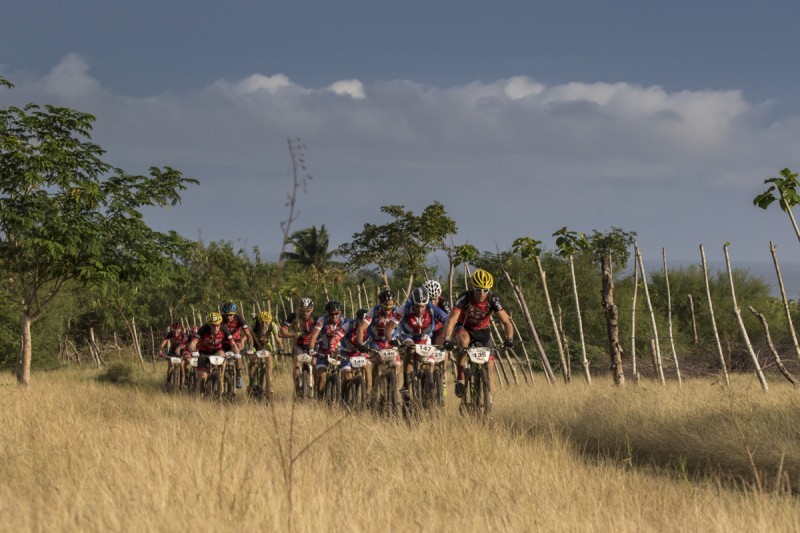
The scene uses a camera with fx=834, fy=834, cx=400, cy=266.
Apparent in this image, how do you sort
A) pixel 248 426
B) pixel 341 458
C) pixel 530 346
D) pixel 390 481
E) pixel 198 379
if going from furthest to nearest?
pixel 530 346, pixel 198 379, pixel 248 426, pixel 341 458, pixel 390 481

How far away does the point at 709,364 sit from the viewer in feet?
84.7

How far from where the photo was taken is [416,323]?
1116cm

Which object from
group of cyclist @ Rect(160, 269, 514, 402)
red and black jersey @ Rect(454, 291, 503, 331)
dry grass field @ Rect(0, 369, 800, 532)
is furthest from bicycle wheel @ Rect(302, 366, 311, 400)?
red and black jersey @ Rect(454, 291, 503, 331)

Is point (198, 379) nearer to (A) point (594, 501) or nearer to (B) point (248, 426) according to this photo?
(B) point (248, 426)

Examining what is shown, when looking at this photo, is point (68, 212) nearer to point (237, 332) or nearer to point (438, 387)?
point (237, 332)

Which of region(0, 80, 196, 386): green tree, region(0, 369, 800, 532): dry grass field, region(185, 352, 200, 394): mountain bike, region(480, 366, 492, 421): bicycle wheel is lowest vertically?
region(0, 369, 800, 532): dry grass field

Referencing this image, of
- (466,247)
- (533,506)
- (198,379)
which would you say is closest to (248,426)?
(533,506)

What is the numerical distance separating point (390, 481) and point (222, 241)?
3501cm

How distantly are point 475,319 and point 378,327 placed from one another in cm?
152

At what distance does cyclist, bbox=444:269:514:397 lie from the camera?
10.7 meters

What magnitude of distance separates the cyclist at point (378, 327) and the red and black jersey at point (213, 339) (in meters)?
4.89

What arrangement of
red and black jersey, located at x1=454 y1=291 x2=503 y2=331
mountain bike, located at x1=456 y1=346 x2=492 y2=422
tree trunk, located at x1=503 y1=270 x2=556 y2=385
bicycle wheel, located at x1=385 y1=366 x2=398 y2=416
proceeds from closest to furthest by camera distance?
mountain bike, located at x1=456 y1=346 x2=492 y2=422
red and black jersey, located at x1=454 y1=291 x2=503 y2=331
bicycle wheel, located at x1=385 y1=366 x2=398 y2=416
tree trunk, located at x1=503 y1=270 x2=556 y2=385

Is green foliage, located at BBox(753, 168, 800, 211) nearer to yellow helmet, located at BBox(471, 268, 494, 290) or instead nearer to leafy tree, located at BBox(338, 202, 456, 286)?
yellow helmet, located at BBox(471, 268, 494, 290)

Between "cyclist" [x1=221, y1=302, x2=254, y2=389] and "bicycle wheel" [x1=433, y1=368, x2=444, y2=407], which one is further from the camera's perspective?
"cyclist" [x1=221, y1=302, x2=254, y2=389]
